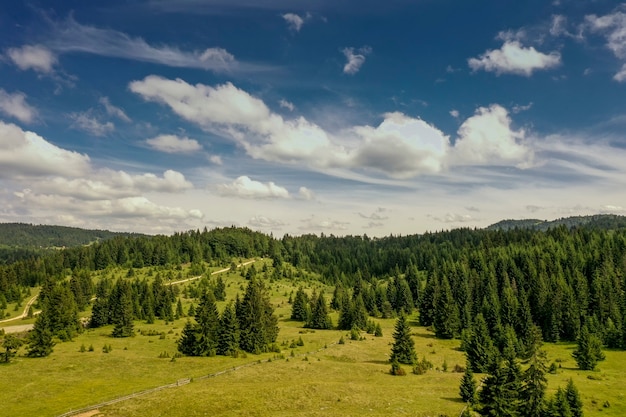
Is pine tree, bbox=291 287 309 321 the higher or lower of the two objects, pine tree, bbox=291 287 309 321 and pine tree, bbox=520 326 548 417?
the lower

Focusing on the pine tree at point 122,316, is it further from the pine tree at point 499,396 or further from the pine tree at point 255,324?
the pine tree at point 499,396

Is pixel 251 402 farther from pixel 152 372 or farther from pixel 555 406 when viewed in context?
pixel 555 406

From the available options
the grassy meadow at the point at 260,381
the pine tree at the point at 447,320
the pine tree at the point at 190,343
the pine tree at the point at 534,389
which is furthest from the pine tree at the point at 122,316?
the pine tree at the point at 534,389

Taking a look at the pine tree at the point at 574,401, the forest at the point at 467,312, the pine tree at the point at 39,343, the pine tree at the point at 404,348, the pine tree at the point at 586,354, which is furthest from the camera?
the pine tree at the point at 404,348

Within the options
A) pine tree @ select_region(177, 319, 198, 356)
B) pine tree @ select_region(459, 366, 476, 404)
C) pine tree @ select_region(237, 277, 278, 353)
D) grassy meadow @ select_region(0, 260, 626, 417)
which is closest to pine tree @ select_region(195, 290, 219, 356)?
pine tree @ select_region(177, 319, 198, 356)

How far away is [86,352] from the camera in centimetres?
8375

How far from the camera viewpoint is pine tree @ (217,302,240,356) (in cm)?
9094

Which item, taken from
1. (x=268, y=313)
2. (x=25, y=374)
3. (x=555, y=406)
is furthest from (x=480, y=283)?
(x=25, y=374)

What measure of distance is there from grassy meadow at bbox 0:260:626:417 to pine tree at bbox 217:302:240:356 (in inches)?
192

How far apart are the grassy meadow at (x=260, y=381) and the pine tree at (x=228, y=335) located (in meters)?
4.87

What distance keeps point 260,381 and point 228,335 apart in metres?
29.3

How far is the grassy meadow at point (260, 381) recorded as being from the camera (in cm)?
4916

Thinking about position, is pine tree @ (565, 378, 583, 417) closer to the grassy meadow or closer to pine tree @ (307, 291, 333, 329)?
the grassy meadow

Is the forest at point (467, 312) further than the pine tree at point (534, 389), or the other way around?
the forest at point (467, 312)
